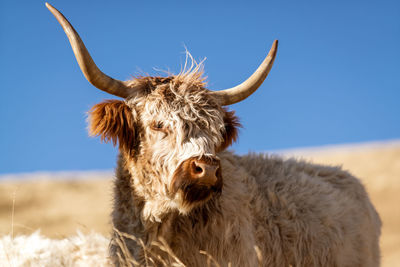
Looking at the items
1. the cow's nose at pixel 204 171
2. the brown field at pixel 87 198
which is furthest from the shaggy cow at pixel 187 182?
the brown field at pixel 87 198

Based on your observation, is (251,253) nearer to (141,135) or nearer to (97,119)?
(141,135)

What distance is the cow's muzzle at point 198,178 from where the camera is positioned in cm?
375

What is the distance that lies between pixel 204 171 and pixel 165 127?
0.71 meters

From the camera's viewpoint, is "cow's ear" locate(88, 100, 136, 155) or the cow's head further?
"cow's ear" locate(88, 100, 136, 155)

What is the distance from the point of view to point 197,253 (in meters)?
4.23

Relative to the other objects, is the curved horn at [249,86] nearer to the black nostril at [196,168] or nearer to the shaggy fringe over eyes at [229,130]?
the shaggy fringe over eyes at [229,130]

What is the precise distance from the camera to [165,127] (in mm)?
4238

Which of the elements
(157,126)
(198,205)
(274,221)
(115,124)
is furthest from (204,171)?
(274,221)

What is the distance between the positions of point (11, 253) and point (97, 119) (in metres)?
2.43

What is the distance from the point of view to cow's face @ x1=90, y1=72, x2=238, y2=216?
3.93m

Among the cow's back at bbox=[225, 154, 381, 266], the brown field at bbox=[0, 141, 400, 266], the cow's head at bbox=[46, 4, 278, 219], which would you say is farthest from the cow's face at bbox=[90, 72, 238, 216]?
the brown field at bbox=[0, 141, 400, 266]

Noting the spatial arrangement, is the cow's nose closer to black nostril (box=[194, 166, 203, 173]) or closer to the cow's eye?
black nostril (box=[194, 166, 203, 173])

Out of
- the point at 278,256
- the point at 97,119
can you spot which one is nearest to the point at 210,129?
the point at 97,119

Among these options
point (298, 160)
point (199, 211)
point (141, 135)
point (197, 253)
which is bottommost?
point (197, 253)
